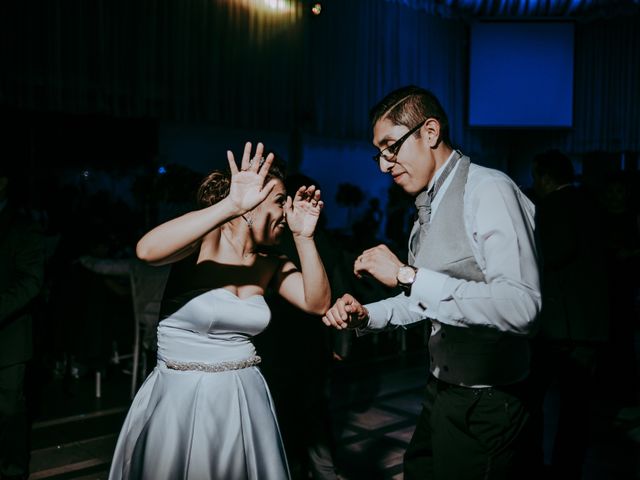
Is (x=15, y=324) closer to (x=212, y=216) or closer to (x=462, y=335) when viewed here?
(x=212, y=216)

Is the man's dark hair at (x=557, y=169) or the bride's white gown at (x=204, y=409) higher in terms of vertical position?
the man's dark hair at (x=557, y=169)

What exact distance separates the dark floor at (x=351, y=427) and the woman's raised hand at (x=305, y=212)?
1905 millimetres

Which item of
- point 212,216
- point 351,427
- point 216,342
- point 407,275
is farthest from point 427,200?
point 351,427

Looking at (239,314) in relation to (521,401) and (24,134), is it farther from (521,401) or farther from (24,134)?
(24,134)

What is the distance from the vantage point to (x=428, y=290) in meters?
1.71

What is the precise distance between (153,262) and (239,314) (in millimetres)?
325

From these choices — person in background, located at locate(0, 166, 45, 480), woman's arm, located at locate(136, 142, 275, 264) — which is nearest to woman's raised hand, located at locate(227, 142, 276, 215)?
woman's arm, located at locate(136, 142, 275, 264)

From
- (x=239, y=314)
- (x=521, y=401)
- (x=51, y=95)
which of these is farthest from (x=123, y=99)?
(x=521, y=401)

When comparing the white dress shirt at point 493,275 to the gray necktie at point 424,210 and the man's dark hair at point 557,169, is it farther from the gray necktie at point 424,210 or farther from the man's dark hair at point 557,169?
the man's dark hair at point 557,169

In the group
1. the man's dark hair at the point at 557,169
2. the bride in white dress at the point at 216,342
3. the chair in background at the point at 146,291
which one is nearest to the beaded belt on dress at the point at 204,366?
the bride in white dress at the point at 216,342

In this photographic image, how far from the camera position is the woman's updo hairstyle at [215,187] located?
7.22ft

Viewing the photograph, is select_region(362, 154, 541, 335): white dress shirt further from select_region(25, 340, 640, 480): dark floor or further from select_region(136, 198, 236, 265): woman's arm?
select_region(25, 340, 640, 480): dark floor

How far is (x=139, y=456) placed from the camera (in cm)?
197

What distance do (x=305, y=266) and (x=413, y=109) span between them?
56 centimetres
